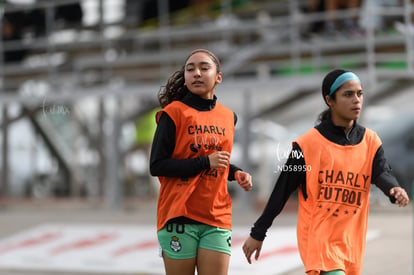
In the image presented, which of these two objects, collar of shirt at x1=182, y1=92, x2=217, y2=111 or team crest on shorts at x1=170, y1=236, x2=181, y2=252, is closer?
team crest on shorts at x1=170, y1=236, x2=181, y2=252

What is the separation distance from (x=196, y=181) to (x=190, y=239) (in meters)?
0.30

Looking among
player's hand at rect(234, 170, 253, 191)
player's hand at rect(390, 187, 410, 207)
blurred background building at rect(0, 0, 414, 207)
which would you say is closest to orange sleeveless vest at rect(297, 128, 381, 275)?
player's hand at rect(390, 187, 410, 207)

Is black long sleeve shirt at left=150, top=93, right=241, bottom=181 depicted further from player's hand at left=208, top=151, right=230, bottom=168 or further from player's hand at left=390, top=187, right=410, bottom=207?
player's hand at left=390, top=187, right=410, bottom=207

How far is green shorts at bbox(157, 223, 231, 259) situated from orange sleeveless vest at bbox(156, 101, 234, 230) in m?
0.04

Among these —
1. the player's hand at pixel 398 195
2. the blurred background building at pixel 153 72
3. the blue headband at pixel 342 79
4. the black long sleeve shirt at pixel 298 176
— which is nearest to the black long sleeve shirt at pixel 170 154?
the black long sleeve shirt at pixel 298 176

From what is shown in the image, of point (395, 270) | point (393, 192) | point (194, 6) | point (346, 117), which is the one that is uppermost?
point (194, 6)

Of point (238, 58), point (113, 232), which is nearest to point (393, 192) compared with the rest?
point (113, 232)

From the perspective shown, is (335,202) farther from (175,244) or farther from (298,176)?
(175,244)

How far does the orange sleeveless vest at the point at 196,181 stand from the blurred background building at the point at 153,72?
10.6m

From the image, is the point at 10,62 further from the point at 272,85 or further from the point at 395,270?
the point at 395,270

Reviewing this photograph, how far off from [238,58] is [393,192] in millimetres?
13229

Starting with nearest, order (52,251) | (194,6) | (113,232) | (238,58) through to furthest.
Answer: (52,251), (113,232), (238,58), (194,6)

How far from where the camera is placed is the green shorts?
4.36 meters

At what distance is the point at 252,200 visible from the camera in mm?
17734
